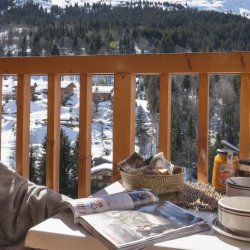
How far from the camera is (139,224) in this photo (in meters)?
0.87

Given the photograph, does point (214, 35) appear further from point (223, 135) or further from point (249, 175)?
point (249, 175)

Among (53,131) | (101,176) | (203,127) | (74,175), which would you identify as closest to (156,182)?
(203,127)

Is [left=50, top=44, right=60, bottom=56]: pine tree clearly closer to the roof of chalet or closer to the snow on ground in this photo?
the snow on ground

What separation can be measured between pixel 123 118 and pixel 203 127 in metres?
0.39

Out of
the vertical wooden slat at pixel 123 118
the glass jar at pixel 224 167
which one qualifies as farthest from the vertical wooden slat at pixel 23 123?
the glass jar at pixel 224 167

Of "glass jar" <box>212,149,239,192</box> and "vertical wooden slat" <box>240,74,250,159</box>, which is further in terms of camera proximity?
"vertical wooden slat" <box>240,74,250,159</box>

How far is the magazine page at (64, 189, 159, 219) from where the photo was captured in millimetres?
930

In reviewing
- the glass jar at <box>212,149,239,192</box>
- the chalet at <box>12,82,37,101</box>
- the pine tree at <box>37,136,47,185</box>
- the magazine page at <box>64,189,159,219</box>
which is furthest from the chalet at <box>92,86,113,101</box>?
the magazine page at <box>64,189,159,219</box>

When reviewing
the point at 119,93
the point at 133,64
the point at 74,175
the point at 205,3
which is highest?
the point at 205,3

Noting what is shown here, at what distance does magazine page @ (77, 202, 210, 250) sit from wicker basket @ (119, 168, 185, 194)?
214 millimetres

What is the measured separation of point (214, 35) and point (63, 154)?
123 centimetres

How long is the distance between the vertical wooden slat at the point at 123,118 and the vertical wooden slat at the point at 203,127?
1.09 feet

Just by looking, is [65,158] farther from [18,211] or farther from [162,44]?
[18,211]

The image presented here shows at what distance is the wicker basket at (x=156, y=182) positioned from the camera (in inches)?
47.9
